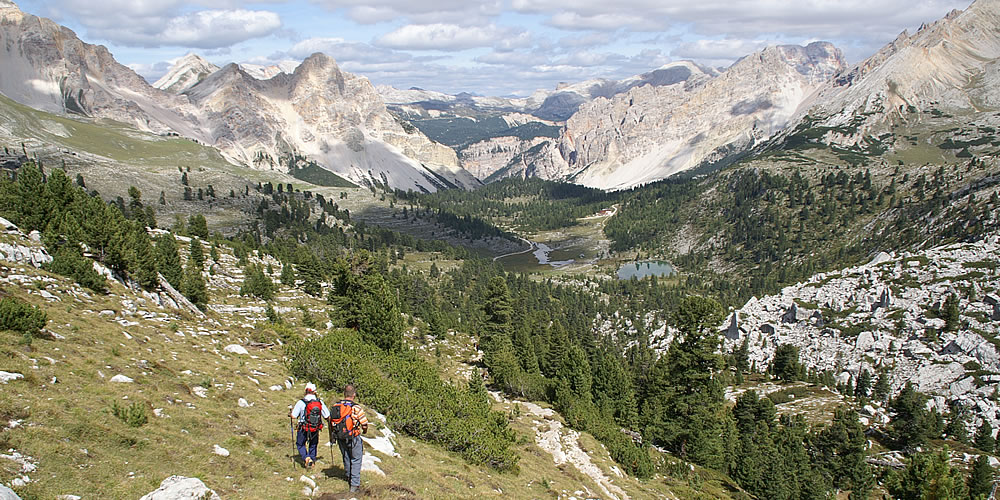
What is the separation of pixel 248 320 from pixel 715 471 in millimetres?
49990

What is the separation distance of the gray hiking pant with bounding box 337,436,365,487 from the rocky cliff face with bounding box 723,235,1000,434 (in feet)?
312

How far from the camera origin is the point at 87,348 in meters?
26.2

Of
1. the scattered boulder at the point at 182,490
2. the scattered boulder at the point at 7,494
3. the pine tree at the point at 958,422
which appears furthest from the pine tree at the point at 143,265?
the pine tree at the point at 958,422

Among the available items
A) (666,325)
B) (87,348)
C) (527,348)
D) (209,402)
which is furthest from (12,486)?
(666,325)

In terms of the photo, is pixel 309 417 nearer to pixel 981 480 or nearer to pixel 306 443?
pixel 306 443

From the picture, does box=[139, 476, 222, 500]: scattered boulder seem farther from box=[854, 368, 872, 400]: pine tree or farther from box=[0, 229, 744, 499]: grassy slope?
box=[854, 368, 872, 400]: pine tree

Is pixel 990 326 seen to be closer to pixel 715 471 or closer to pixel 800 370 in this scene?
pixel 800 370

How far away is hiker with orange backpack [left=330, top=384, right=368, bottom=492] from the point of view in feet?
62.0

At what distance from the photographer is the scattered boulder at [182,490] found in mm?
15523

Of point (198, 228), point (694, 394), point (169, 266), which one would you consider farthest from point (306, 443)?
point (198, 228)

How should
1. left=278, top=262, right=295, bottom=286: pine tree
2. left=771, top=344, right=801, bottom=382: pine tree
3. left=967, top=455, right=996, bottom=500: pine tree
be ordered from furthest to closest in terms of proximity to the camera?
left=771, top=344, right=801, bottom=382: pine tree, left=278, top=262, right=295, bottom=286: pine tree, left=967, top=455, right=996, bottom=500: pine tree

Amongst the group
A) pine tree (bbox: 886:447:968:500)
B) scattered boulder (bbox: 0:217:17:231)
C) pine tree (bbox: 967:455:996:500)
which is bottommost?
pine tree (bbox: 967:455:996:500)

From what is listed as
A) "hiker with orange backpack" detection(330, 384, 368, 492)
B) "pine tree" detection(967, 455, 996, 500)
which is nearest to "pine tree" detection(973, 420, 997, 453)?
"pine tree" detection(967, 455, 996, 500)

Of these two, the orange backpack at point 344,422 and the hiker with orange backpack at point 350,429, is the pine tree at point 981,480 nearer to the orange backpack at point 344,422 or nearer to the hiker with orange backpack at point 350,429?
the hiker with orange backpack at point 350,429
